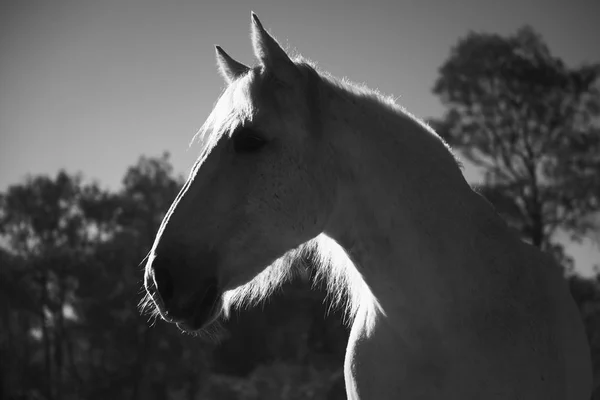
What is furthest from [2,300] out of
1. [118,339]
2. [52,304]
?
[118,339]

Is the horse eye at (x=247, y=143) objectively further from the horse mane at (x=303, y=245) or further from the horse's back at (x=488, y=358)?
the horse's back at (x=488, y=358)

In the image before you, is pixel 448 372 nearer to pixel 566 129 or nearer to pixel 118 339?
pixel 566 129

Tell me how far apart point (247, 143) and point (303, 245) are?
0.67 m

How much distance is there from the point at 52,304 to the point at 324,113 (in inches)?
898

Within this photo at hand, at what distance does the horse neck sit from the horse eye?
0.30 metres

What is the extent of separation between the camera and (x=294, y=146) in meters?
2.30

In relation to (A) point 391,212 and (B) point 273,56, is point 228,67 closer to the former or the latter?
(B) point 273,56

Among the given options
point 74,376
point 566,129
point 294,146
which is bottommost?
point 294,146

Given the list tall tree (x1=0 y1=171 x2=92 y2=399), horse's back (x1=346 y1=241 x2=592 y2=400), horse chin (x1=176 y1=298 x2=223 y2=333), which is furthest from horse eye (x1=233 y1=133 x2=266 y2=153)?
tall tree (x1=0 y1=171 x2=92 y2=399)

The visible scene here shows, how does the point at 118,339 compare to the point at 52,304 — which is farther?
the point at 52,304

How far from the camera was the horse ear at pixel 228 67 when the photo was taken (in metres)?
2.69

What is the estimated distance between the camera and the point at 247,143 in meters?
2.27

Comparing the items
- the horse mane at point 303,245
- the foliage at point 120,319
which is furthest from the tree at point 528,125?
the horse mane at point 303,245

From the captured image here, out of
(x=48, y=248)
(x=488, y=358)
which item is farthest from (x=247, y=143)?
(x=48, y=248)
